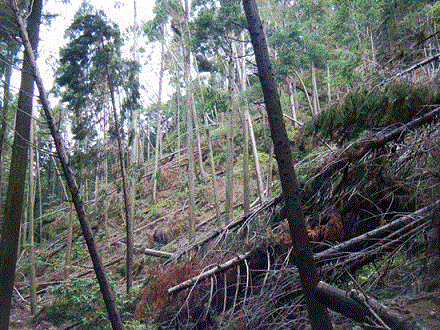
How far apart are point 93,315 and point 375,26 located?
1404 cm

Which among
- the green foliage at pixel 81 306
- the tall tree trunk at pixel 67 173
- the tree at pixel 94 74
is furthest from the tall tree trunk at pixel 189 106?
the tall tree trunk at pixel 67 173

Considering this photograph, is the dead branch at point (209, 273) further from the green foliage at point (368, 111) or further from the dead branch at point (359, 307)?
the green foliage at point (368, 111)

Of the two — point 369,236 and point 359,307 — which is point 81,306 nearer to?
point 369,236

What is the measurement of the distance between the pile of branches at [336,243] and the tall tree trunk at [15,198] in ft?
8.91

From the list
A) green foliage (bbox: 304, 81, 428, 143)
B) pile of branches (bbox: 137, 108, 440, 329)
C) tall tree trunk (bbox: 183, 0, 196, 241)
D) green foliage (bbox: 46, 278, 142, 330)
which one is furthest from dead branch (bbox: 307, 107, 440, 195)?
tall tree trunk (bbox: 183, 0, 196, 241)

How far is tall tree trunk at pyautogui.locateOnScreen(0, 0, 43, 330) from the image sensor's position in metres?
6.94

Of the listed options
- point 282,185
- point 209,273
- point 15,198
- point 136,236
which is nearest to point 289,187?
point 282,185

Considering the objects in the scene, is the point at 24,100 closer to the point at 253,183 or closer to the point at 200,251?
the point at 200,251

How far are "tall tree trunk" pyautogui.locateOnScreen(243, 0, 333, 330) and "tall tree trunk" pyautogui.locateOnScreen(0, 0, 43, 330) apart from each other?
15.0ft

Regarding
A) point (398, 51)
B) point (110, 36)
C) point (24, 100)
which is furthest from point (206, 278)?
point (110, 36)

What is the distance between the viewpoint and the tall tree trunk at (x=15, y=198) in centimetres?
694

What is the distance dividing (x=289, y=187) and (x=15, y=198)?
234 inches

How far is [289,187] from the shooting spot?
4.14 metres

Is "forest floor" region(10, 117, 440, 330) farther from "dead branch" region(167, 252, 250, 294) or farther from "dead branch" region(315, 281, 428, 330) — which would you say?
"dead branch" region(315, 281, 428, 330)
